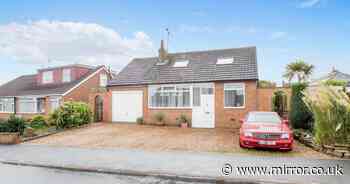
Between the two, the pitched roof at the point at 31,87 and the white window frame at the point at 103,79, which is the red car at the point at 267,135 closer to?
the pitched roof at the point at 31,87

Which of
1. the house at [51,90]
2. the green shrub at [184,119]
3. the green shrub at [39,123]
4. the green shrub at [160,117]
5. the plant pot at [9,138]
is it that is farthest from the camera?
the house at [51,90]

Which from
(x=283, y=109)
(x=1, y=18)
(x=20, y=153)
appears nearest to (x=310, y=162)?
(x=283, y=109)

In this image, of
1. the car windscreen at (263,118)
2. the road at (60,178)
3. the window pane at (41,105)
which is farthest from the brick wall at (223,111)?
the window pane at (41,105)

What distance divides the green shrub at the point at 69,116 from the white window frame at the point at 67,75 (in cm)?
879

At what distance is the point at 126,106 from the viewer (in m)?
18.2

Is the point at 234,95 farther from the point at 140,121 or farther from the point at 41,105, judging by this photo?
the point at 41,105

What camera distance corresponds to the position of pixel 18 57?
25547mm

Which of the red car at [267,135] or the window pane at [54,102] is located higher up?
the window pane at [54,102]

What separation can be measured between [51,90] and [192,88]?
14.8m

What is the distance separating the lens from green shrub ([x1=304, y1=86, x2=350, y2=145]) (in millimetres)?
8406

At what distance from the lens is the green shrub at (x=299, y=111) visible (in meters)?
12.5

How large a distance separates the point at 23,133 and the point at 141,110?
300 inches

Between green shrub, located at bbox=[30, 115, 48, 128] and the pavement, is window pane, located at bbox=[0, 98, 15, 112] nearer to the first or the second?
green shrub, located at bbox=[30, 115, 48, 128]

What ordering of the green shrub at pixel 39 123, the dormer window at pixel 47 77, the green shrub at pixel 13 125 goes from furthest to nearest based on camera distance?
the dormer window at pixel 47 77 < the green shrub at pixel 39 123 < the green shrub at pixel 13 125
